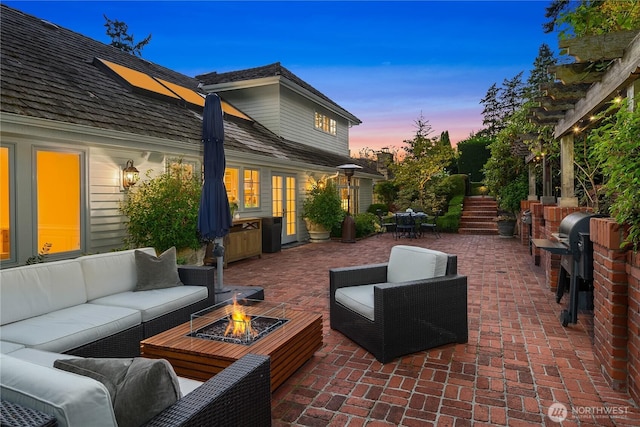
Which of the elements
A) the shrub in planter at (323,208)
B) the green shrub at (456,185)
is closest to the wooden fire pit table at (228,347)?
the shrub in planter at (323,208)

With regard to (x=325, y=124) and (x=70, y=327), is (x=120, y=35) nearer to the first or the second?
(x=325, y=124)

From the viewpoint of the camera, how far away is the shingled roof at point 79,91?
541 cm

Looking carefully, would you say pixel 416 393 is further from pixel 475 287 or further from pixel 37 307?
pixel 475 287

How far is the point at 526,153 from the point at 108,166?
10364 millimetres

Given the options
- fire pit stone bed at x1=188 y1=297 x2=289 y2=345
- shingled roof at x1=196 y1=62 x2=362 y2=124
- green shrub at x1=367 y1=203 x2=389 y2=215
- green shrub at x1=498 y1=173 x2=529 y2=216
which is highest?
shingled roof at x1=196 y1=62 x2=362 y2=124

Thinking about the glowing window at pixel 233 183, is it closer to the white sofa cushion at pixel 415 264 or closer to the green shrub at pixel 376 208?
the white sofa cushion at pixel 415 264

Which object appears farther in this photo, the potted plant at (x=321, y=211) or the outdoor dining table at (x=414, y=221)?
the outdoor dining table at (x=414, y=221)

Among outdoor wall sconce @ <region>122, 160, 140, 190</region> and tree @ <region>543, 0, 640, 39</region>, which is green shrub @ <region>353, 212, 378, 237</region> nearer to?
outdoor wall sconce @ <region>122, 160, 140, 190</region>

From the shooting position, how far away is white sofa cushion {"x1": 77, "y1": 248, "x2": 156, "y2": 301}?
3711 millimetres

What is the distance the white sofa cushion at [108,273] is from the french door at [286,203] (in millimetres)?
7055

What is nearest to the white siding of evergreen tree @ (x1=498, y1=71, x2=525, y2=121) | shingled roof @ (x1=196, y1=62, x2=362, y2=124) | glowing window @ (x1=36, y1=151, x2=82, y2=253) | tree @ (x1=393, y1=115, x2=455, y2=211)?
tree @ (x1=393, y1=115, x2=455, y2=211)

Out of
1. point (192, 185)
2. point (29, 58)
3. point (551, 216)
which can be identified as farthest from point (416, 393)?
point (29, 58)

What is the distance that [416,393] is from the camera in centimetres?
282

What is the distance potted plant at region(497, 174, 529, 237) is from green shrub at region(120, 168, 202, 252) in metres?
9.66
